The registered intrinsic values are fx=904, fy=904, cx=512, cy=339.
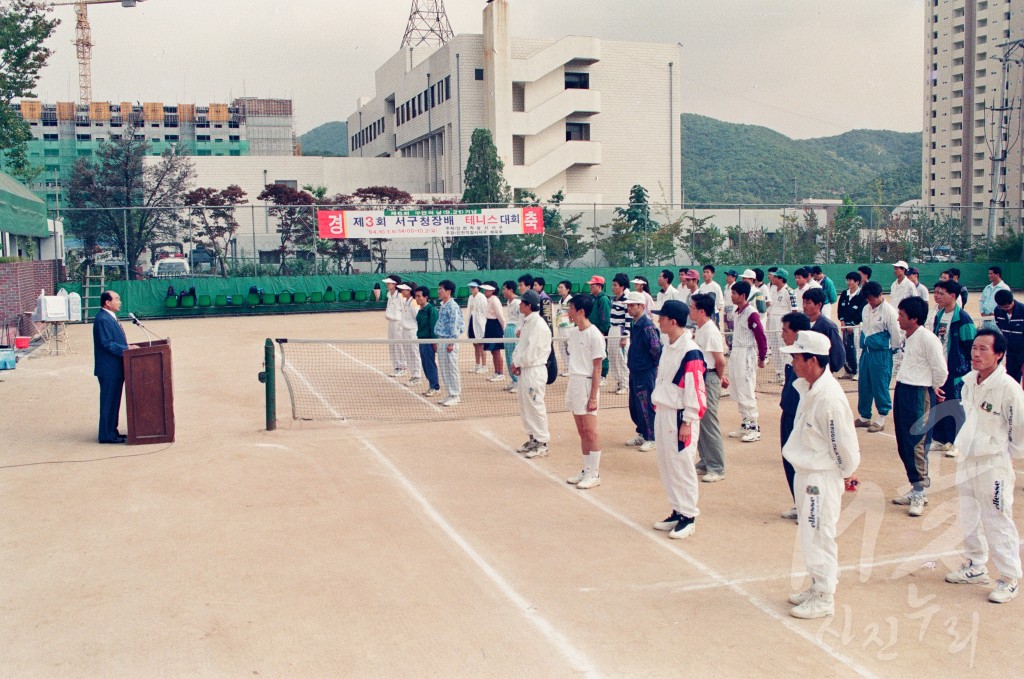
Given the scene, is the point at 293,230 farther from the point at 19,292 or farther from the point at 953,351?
the point at 953,351

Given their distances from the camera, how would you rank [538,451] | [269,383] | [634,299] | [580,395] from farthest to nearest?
1. [269,383]
2. [634,299]
3. [538,451]
4. [580,395]

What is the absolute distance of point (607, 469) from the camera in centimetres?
1049

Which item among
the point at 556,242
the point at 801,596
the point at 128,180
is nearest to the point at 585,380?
the point at 801,596

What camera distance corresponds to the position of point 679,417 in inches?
308

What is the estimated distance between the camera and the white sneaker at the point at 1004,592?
629 centimetres

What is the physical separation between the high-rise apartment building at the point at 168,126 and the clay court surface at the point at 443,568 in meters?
121

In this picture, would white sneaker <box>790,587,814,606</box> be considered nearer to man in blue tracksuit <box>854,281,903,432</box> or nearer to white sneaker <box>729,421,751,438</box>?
white sneaker <box>729,421,751,438</box>

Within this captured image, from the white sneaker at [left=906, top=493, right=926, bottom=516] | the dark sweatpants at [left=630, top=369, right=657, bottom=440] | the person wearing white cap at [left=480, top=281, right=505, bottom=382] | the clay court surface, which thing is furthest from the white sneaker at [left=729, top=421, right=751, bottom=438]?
the person wearing white cap at [left=480, top=281, right=505, bottom=382]

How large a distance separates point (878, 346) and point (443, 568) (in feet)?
22.9

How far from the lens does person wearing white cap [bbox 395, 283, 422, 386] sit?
16344 millimetres

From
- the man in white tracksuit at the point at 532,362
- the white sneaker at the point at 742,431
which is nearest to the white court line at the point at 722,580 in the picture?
the man in white tracksuit at the point at 532,362

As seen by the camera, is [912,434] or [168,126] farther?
[168,126]

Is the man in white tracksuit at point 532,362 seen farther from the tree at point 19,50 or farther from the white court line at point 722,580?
the tree at point 19,50

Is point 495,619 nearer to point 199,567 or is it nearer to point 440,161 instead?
point 199,567
